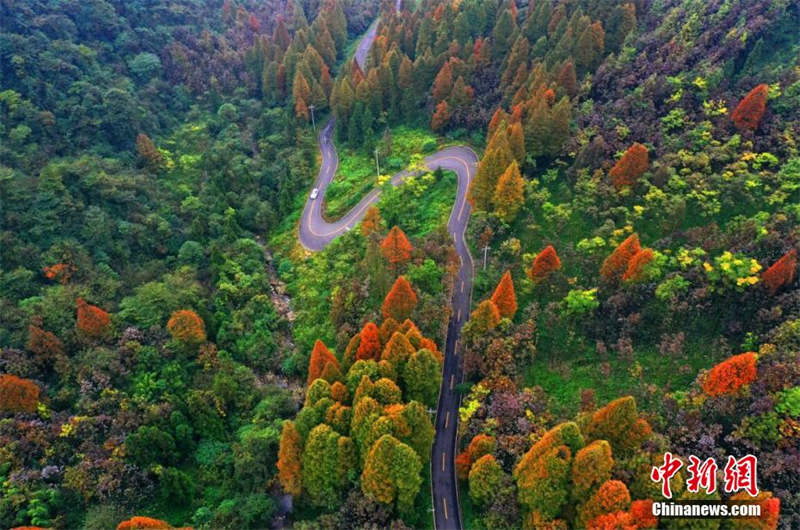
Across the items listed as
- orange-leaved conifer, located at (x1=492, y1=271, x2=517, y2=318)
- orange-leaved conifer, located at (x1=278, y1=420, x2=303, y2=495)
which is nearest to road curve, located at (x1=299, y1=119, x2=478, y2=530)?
orange-leaved conifer, located at (x1=492, y1=271, x2=517, y2=318)

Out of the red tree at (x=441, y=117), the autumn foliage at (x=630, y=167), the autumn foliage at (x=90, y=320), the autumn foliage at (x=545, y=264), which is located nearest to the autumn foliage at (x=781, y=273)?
the autumn foliage at (x=630, y=167)

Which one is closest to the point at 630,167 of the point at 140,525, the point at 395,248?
the point at 395,248

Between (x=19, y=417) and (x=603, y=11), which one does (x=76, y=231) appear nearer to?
(x=19, y=417)

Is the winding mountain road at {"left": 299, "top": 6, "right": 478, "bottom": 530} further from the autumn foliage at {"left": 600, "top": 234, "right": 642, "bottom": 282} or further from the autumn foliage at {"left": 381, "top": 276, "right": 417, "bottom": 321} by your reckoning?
the autumn foliage at {"left": 600, "top": 234, "right": 642, "bottom": 282}

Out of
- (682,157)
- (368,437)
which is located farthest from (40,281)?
(682,157)

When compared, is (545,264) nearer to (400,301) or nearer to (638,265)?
(638,265)

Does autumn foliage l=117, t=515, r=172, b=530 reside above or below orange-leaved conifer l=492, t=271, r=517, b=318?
below
